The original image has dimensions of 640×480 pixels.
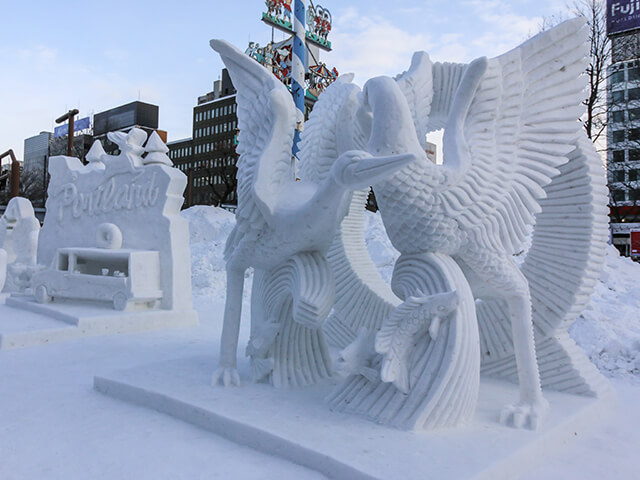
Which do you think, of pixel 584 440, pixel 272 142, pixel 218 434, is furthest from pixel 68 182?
pixel 584 440

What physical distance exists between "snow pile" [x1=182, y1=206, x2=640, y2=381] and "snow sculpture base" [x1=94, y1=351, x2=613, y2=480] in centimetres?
117

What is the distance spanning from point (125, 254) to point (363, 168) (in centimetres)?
436

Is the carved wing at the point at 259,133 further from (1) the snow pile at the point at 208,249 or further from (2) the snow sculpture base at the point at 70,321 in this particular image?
(1) the snow pile at the point at 208,249

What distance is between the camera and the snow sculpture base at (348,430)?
6.56 feet

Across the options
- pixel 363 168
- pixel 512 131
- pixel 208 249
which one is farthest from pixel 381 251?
pixel 363 168

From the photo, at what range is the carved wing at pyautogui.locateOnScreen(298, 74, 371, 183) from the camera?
10.6 ft

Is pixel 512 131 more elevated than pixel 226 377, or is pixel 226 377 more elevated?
pixel 512 131

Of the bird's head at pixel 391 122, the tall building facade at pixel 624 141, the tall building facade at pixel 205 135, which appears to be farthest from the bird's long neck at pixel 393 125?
the tall building facade at pixel 205 135

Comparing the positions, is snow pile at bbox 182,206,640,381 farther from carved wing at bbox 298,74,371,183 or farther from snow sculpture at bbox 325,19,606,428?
carved wing at bbox 298,74,371,183

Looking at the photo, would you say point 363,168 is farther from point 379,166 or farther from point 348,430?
point 348,430

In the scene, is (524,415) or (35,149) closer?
(524,415)

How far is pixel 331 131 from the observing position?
333 cm

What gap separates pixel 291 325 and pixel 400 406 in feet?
3.17

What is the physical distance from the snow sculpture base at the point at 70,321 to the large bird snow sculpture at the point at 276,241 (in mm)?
2761
